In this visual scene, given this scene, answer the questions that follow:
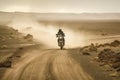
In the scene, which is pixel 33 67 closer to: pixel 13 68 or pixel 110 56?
pixel 13 68

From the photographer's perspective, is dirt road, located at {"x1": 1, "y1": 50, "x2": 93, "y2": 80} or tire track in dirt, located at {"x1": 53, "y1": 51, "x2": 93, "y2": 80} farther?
dirt road, located at {"x1": 1, "y1": 50, "x2": 93, "y2": 80}

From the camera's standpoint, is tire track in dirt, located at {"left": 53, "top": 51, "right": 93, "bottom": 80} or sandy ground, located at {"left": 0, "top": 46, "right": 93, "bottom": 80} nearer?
tire track in dirt, located at {"left": 53, "top": 51, "right": 93, "bottom": 80}

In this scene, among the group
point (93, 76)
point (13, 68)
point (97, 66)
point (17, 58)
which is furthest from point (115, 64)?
point (17, 58)

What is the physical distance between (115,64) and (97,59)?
13.6 feet

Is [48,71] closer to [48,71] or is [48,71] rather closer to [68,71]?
[48,71]

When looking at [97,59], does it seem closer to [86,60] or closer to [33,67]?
[86,60]

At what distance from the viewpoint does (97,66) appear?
23.3 meters

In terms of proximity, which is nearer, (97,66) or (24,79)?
(24,79)

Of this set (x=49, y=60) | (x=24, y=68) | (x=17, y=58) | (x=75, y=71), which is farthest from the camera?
(x=17, y=58)

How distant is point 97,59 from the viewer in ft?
86.1

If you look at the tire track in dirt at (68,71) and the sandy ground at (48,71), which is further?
the sandy ground at (48,71)

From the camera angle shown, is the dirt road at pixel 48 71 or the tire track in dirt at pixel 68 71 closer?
the tire track in dirt at pixel 68 71

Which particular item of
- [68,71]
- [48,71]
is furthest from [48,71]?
[68,71]

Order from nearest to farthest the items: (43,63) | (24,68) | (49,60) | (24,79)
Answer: (24,79) < (24,68) < (43,63) < (49,60)
